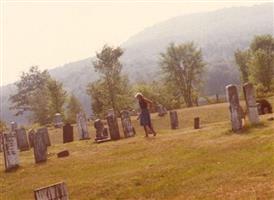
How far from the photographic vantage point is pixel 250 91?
74.8ft

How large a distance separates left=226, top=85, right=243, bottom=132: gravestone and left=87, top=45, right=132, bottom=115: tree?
53.9m

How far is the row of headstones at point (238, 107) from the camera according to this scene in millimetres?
21625

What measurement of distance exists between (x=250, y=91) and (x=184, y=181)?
973 centimetres

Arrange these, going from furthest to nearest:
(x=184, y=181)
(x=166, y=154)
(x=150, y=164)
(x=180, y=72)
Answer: (x=180, y=72) → (x=166, y=154) → (x=150, y=164) → (x=184, y=181)

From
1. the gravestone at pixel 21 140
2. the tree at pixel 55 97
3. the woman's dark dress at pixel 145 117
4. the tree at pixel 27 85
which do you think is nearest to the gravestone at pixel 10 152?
the woman's dark dress at pixel 145 117

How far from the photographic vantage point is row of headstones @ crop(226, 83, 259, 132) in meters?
21.6

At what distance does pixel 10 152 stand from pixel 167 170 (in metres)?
8.62

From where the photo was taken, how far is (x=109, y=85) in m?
77.6

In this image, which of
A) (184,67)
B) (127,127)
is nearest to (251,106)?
(127,127)

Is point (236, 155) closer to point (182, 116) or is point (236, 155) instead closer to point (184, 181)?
point (184, 181)

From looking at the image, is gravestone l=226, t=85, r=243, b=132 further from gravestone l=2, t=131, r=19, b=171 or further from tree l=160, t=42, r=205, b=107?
tree l=160, t=42, r=205, b=107

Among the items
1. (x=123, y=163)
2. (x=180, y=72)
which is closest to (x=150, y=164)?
(x=123, y=163)

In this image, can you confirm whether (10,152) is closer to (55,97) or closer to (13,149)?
(13,149)

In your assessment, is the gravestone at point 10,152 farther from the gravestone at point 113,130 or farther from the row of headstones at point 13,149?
the gravestone at point 113,130
